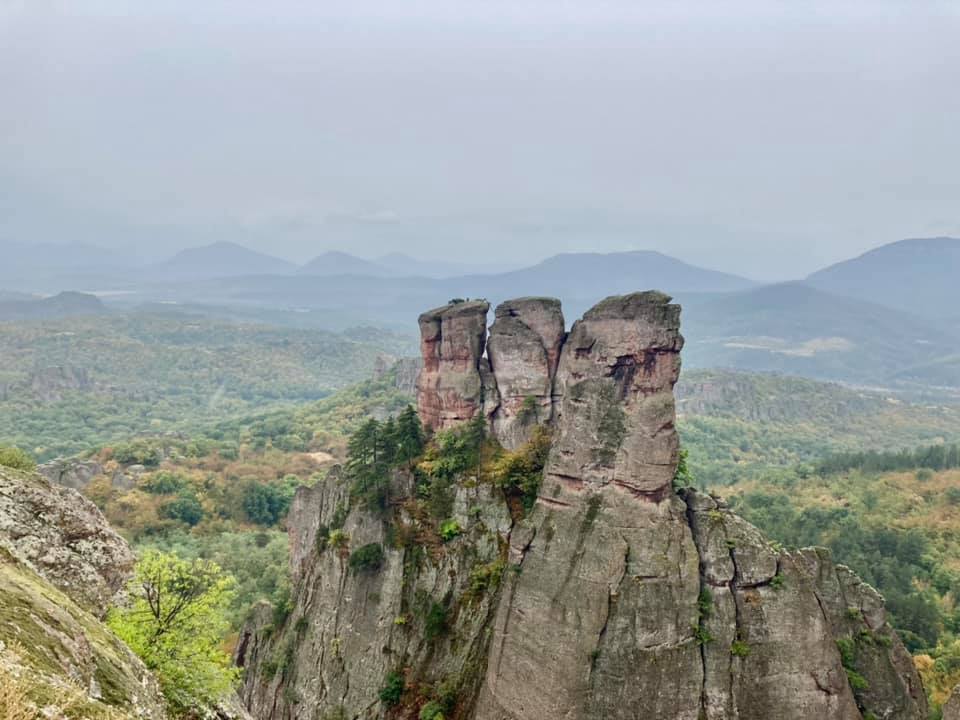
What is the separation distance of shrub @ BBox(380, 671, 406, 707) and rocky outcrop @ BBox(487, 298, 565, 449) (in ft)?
40.5

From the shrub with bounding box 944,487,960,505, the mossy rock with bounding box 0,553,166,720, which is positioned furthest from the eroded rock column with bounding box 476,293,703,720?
the shrub with bounding box 944,487,960,505

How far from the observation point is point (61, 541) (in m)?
14.4

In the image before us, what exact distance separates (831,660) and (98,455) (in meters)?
109

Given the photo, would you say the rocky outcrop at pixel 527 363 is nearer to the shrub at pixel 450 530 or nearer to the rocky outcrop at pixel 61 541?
the shrub at pixel 450 530

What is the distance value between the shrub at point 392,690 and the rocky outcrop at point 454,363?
12998 mm

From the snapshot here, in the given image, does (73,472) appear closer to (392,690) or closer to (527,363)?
(392,690)

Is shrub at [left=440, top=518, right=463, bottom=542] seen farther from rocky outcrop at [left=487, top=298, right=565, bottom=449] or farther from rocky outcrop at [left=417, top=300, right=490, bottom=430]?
rocky outcrop at [left=417, top=300, right=490, bottom=430]

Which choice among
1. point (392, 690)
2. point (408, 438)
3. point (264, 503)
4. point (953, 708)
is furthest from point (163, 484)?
point (953, 708)

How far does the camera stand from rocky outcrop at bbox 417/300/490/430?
34.1 m

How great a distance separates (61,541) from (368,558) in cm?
1704

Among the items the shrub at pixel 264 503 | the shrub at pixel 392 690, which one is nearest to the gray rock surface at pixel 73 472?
the shrub at pixel 264 503

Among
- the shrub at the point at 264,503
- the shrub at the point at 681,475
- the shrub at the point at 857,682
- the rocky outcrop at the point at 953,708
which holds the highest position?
the shrub at the point at 681,475

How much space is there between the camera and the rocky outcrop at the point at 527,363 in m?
32.3

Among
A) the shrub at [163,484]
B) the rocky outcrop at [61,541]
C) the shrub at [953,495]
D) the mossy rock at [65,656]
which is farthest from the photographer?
the shrub at [163,484]
